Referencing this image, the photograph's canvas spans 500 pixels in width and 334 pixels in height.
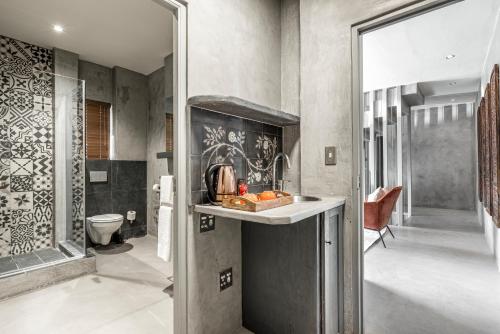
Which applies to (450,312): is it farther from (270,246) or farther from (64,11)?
(64,11)

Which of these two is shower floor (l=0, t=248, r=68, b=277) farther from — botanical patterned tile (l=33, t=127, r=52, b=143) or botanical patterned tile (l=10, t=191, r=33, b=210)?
botanical patterned tile (l=33, t=127, r=52, b=143)

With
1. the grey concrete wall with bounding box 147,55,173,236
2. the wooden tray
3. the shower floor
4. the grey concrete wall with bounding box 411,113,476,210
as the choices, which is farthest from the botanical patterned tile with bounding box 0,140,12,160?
the grey concrete wall with bounding box 411,113,476,210

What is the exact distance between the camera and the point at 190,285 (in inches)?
58.0

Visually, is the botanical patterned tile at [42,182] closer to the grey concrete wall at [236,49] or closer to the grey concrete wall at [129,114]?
the grey concrete wall at [129,114]

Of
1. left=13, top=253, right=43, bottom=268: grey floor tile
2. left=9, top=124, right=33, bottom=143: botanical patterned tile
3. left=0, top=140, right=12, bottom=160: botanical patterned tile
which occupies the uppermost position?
left=9, top=124, right=33, bottom=143: botanical patterned tile

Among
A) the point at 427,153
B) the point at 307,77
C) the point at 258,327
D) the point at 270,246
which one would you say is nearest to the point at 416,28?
the point at 307,77

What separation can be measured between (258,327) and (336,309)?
0.53 metres

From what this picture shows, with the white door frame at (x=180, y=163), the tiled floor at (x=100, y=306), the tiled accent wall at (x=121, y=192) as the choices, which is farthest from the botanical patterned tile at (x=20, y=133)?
the white door frame at (x=180, y=163)

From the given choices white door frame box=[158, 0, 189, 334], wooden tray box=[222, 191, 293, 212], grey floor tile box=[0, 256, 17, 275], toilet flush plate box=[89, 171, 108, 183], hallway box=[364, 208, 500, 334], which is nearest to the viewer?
wooden tray box=[222, 191, 293, 212]

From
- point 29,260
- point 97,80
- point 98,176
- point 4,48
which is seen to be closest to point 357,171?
point 29,260

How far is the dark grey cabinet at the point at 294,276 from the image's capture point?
4.81ft

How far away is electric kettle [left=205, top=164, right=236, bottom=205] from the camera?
1.47 m

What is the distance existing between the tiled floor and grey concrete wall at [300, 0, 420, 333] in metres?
1.52

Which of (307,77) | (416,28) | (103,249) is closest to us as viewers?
(307,77)
